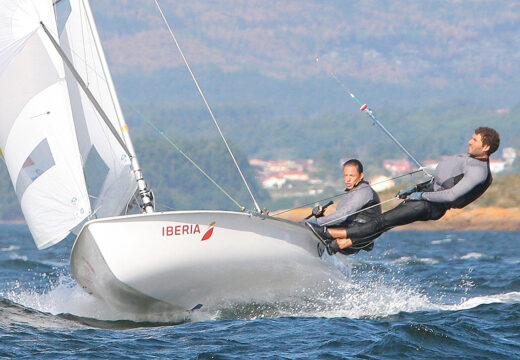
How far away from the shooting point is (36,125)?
10.2 m

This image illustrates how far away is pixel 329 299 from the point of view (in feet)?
34.3

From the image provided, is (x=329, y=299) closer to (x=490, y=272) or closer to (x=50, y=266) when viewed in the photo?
(x=490, y=272)

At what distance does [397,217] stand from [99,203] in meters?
3.24

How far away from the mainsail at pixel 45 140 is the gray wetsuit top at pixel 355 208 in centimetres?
228

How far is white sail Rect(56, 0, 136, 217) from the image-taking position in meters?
10.8

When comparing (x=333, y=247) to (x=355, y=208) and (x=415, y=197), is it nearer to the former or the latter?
(x=355, y=208)

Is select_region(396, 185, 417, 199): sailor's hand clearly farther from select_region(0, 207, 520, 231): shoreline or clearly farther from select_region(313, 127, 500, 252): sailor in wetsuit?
select_region(0, 207, 520, 231): shoreline

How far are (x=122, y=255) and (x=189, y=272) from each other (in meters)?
0.68

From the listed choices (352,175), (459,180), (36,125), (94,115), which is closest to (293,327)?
(352,175)

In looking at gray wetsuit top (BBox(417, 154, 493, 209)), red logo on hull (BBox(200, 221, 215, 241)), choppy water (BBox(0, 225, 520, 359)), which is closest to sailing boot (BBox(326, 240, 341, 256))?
choppy water (BBox(0, 225, 520, 359))

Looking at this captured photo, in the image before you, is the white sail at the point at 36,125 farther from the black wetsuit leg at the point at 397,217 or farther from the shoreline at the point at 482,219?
the shoreline at the point at 482,219

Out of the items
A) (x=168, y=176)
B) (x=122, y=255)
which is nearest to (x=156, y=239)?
(x=122, y=255)

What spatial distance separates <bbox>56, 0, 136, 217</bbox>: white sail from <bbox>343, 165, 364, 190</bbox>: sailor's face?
2340 millimetres

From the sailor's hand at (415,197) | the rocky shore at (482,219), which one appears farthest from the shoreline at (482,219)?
the sailor's hand at (415,197)
